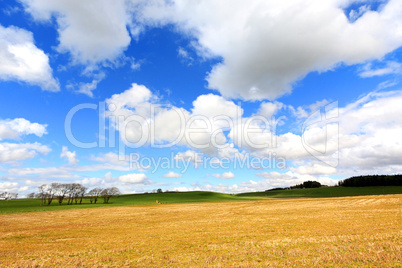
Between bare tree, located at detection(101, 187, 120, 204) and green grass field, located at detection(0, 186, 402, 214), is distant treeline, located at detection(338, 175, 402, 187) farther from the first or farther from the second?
bare tree, located at detection(101, 187, 120, 204)

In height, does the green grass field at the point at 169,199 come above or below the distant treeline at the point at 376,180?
below

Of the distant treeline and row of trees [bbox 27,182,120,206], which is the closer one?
row of trees [bbox 27,182,120,206]

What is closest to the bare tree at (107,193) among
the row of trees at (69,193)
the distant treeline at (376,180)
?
the row of trees at (69,193)

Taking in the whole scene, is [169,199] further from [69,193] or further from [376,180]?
[376,180]

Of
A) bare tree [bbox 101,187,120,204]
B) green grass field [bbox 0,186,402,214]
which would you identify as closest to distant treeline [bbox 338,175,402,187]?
green grass field [bbox 0,186,402,214]

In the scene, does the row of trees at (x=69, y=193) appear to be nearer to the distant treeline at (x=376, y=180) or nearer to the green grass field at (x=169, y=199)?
the green grass field at (x=169, y=199)

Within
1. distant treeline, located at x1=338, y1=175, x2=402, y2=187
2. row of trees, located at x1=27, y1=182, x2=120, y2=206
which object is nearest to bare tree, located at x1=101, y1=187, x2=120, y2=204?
row of trees, located at x1=27, y1=182, x2=120, y2=206

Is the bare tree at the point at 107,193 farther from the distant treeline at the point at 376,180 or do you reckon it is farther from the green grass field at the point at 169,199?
the distant treeline at the point at 376,180

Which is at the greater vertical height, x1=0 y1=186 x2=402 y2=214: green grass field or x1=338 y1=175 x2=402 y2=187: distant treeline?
x1=338 y1=175 x2=402 y2=187: distant treeline

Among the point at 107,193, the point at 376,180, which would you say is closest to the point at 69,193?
the point at 107,193

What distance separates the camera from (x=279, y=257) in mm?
13781

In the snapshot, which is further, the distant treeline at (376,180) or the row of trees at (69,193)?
the distant treeline at (376,180)

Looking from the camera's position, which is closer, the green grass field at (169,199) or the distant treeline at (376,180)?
the green grass field at (169,199)

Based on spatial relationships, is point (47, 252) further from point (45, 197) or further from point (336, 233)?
point (45, 197)
